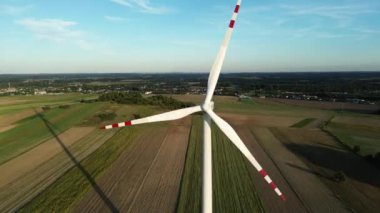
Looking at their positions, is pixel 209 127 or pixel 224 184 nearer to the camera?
pixel 209 127

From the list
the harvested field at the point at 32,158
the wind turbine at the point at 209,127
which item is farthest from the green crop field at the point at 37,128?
the wind turbine at the point at 209,127

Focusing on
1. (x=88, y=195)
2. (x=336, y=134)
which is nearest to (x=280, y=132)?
(x=336, y=134)

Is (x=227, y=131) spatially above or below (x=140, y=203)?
above

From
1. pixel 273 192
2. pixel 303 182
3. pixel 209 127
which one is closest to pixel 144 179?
pixel 273 192

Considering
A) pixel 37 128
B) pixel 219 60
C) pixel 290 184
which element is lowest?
pixel 37 128

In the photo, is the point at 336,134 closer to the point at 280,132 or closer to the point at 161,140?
the point at 280,132

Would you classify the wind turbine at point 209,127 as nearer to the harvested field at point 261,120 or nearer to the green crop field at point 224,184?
the green crop field at point 224,184

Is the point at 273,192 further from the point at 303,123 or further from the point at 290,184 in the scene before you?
the point at 303,123
